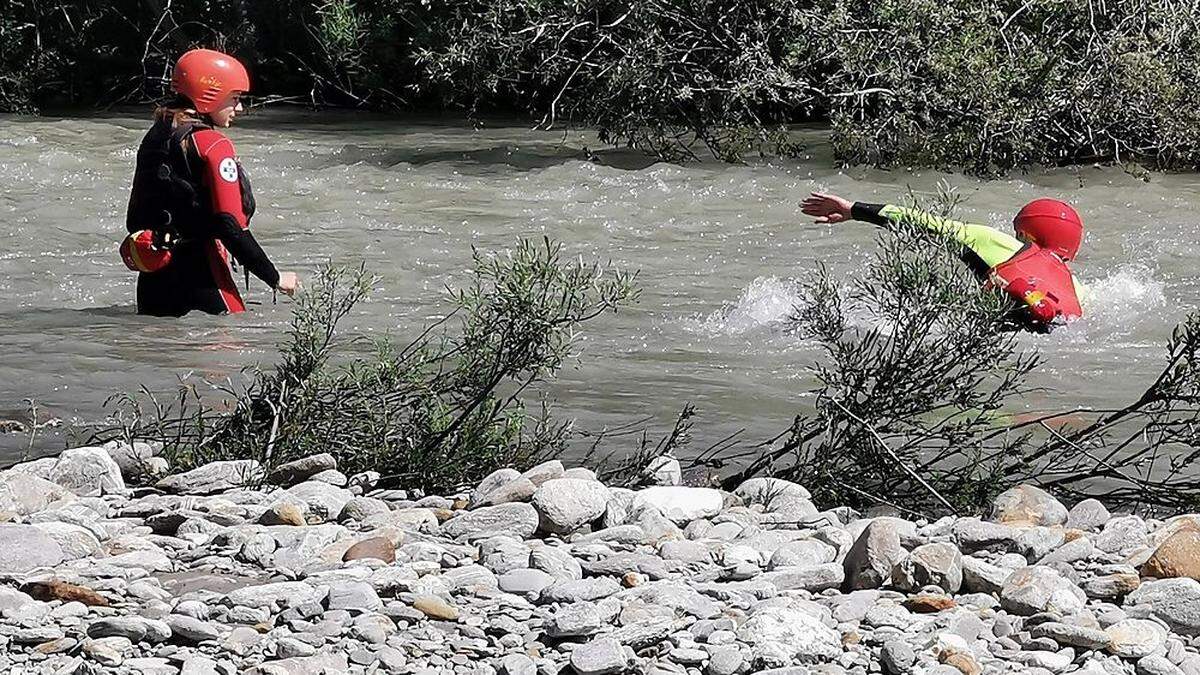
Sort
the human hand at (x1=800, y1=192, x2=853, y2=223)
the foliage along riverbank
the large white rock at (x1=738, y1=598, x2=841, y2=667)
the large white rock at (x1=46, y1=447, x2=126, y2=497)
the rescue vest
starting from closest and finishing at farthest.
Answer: the large white rock at (x1=738, y1=598, x2=841, y2=667) < the large white rock at (x1=46, y1=447, x2=126, y2=497) < the rescue vest < the human hand at (x1=800, y1=192, x2=853, y2=223) < the foliage along riverbank

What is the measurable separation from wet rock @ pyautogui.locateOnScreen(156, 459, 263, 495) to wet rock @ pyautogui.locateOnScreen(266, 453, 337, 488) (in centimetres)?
6

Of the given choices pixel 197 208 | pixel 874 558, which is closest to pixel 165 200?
pixel 197 208

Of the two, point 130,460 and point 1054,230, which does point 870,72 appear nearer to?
point 1054,230

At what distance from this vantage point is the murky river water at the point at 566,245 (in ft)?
25.5

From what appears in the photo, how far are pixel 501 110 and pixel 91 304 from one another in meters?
11.7

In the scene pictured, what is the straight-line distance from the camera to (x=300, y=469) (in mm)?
5449

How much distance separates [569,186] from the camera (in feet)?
47.9

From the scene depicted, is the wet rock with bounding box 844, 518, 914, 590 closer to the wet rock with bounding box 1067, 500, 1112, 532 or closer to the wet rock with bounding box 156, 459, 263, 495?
the wet rock with bounding box 1067, 500, 1112, 532

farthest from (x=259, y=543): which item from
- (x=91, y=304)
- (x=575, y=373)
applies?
(x=91, y=304)

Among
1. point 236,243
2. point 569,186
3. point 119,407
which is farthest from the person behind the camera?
point 569,186

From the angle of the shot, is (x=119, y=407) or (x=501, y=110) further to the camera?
(x=501, y=110)

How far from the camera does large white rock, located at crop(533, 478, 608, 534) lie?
15.4 feet

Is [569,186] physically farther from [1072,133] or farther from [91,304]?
[91,304]

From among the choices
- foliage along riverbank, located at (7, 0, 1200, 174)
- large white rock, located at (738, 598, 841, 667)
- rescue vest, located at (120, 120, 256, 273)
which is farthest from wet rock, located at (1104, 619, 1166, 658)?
foliage along riverbank, located at (7, 0, 1200, 174)
